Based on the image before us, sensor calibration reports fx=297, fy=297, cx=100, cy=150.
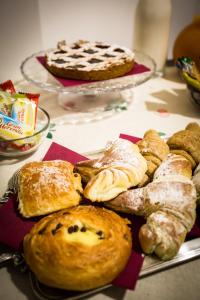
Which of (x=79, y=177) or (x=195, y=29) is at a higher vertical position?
(x=195, y=29)

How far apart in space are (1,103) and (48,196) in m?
0.39

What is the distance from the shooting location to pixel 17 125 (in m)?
0.86

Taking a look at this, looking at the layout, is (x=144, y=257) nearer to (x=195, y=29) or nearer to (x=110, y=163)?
(x=110, y=163)

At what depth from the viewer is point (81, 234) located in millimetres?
560

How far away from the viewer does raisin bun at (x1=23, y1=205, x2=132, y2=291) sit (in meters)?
0.52

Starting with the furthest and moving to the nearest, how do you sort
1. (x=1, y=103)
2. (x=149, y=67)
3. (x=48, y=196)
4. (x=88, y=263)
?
(x=149, y=67) → (x=1, y=103) → (x=48, y=196) → (x=88, y=263)

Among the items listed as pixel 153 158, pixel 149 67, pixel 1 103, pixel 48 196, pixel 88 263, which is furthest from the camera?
pixel 149 67

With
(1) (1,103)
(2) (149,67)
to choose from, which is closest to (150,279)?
(1) (1,103)

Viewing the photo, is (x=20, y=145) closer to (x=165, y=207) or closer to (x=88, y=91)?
(x=88, y=91)

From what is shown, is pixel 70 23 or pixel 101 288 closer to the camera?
pixel 101 288

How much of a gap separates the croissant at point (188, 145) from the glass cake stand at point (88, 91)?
0.34m

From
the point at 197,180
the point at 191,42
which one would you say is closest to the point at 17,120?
the point at 197,180

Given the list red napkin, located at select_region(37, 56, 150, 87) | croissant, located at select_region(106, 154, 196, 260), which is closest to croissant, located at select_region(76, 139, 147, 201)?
croissant, located at select_region(106, 154, 196, 260)

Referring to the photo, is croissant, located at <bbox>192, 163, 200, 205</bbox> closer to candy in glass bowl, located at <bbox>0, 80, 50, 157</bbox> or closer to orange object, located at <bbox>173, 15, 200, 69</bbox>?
candy in glass bowl, located at <bbox>0, 80, 50, 157</bbox>
